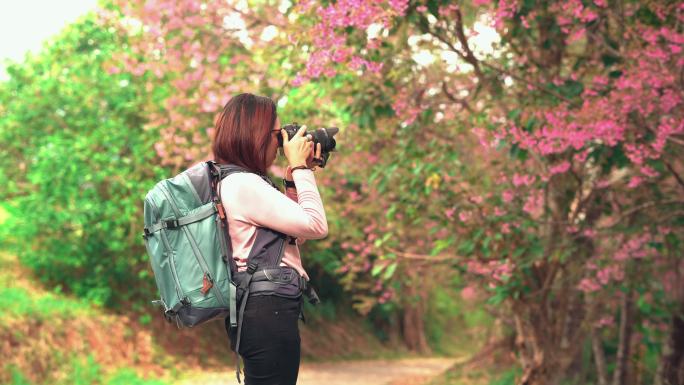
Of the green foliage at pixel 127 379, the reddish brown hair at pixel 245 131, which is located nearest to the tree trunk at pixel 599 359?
the green foliage at pixel 127 379

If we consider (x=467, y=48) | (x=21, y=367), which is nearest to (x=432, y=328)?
(x=21, y=367)

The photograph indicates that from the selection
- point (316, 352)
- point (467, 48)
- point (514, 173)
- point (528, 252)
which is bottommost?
point (316, 352)

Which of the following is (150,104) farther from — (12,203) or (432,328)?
(432,328)

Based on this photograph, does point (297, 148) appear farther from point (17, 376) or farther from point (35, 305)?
point (35, 305)

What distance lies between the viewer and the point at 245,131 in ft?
9.70

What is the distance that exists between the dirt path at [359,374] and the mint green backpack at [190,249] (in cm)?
946

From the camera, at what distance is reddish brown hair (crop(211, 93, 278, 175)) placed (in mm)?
2957

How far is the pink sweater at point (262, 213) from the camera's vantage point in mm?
2834

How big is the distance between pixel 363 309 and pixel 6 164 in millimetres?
6577

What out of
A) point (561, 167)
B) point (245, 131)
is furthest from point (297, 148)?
point (561, 167)

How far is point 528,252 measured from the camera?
25.1 feet

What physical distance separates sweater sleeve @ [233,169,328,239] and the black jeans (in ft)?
0.78

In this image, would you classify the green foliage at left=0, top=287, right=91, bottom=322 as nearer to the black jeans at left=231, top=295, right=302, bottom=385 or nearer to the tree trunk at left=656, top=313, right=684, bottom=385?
the tree trunk at left=656, top=313, right=684, bottom=385

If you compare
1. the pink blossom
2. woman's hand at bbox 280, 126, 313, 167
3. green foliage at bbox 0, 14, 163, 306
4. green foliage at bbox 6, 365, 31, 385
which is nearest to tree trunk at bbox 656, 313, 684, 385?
the pink blossom
